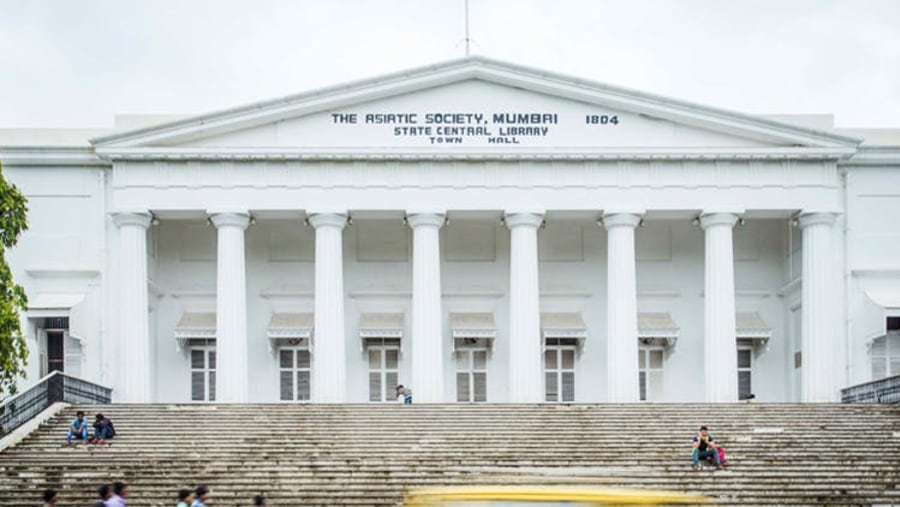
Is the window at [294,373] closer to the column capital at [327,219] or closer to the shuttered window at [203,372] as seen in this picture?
the shuttered window at [203,372]

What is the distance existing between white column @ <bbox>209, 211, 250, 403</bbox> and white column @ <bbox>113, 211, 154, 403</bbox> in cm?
230

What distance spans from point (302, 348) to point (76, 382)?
9.11 meters

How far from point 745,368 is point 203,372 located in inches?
742

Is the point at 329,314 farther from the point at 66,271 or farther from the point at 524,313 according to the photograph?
the point at 66,271

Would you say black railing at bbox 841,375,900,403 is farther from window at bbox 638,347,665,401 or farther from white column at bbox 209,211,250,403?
white column at bbox 209,211,250,403

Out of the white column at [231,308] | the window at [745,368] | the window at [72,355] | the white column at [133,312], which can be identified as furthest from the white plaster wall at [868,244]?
the window at [72,355]

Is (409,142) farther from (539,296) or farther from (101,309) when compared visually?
(101,309)

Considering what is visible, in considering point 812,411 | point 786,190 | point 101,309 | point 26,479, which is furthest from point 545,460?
point 101,309

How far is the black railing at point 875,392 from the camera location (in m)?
39.2

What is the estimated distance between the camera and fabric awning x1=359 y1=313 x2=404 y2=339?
46.5m

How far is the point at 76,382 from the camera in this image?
40.6m

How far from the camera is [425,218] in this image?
43.2 m

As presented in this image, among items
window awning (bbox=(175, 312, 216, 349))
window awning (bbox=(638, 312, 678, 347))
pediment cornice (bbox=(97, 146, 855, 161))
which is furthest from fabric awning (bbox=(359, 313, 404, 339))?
window awning (bbox=(638, 312, 678, 347))

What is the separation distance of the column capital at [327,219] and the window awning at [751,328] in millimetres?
13994
